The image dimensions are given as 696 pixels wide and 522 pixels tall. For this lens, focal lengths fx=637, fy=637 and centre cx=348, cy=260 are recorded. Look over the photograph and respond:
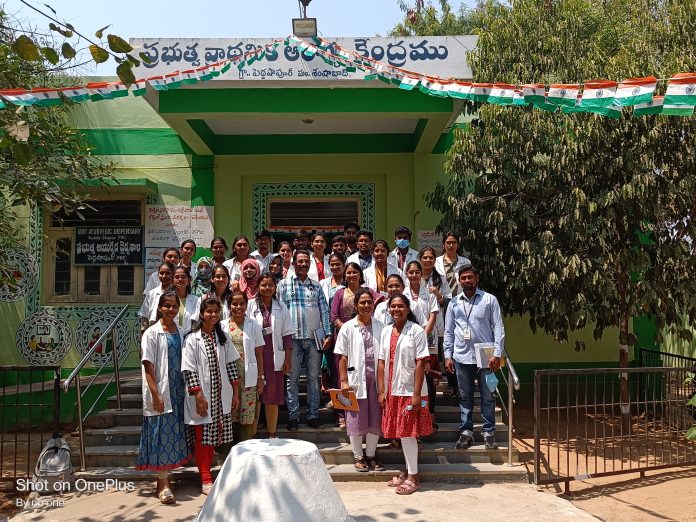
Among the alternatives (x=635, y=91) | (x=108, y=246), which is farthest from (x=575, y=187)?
(x=108, y=246)

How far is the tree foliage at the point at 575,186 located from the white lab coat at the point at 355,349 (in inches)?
98.3

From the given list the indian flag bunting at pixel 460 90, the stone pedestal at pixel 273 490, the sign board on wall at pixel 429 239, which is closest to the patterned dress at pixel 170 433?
the stone pedestal at pixel 273 490

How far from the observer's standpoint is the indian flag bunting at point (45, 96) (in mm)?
6246

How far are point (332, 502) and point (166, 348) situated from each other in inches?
97.2

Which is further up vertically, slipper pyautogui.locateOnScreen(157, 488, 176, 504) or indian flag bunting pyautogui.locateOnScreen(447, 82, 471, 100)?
indian flag bunting pyautogui.locateOnScreen(447, 82, 471, 100)

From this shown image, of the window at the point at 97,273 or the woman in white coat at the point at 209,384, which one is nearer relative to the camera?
the woman in white coat at the point at 209,384

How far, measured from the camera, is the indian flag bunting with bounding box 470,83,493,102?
20.0ft

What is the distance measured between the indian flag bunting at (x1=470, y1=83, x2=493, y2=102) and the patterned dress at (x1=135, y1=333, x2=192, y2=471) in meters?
3.60

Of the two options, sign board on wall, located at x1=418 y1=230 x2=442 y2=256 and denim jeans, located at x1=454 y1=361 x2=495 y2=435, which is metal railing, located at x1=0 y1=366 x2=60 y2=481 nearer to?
denim jeans, located at x1=454 y1=361 x2=495 y2=435

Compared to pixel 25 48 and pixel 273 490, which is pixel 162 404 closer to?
pixel 273 490

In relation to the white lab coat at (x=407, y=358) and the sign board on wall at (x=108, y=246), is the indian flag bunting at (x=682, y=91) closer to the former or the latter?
the white lab coat at (x=407, y=358)

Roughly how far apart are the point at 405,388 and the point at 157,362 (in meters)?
2.04

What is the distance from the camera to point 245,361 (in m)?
5.44

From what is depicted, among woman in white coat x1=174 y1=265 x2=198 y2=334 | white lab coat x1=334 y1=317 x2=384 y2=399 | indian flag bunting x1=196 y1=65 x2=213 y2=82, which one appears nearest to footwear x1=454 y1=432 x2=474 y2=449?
white lab coat x1=334 y1=317 x2=384 y2=399
